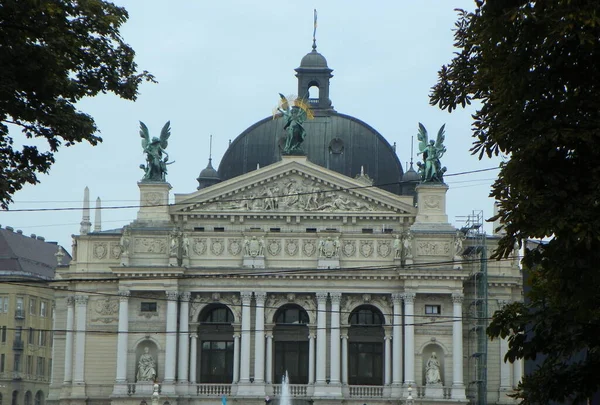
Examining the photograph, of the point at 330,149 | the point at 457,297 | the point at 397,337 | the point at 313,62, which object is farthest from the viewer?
the point at 313,62

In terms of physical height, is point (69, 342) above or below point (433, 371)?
above

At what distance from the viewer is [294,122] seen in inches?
4065

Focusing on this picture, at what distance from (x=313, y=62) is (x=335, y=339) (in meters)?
35.8

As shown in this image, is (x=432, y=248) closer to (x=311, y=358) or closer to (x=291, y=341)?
(x=311, y=358)

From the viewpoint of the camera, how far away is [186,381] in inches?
3841

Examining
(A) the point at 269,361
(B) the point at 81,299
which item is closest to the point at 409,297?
(A) the point at 269,361

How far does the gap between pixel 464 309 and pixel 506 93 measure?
7227 cm

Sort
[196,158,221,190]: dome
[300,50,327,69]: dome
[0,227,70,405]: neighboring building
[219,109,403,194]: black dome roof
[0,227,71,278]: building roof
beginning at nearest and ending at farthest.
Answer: [219,109,403,194]: black dome roof, [196,158,221,190]: dome, [300,50,327,69]: dome, [0,227,70,405]: neighboring building, [0,227,71,278]: building roof

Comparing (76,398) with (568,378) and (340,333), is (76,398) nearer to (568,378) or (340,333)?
(340,333)

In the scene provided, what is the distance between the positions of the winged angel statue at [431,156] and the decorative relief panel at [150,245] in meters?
18.9

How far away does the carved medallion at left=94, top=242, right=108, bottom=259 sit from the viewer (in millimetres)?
101125

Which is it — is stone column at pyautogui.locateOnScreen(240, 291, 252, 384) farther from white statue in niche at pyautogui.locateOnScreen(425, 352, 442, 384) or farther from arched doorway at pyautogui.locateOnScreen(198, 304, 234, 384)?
white statue in niche at pyautogui.locateOnScreen(425, 352, 442, 384)

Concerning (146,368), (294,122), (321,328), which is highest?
(294,122)

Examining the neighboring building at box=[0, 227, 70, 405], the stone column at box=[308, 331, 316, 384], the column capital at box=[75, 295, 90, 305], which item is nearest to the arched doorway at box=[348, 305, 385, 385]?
the stone column at box=[308, 331, 316, 384]
